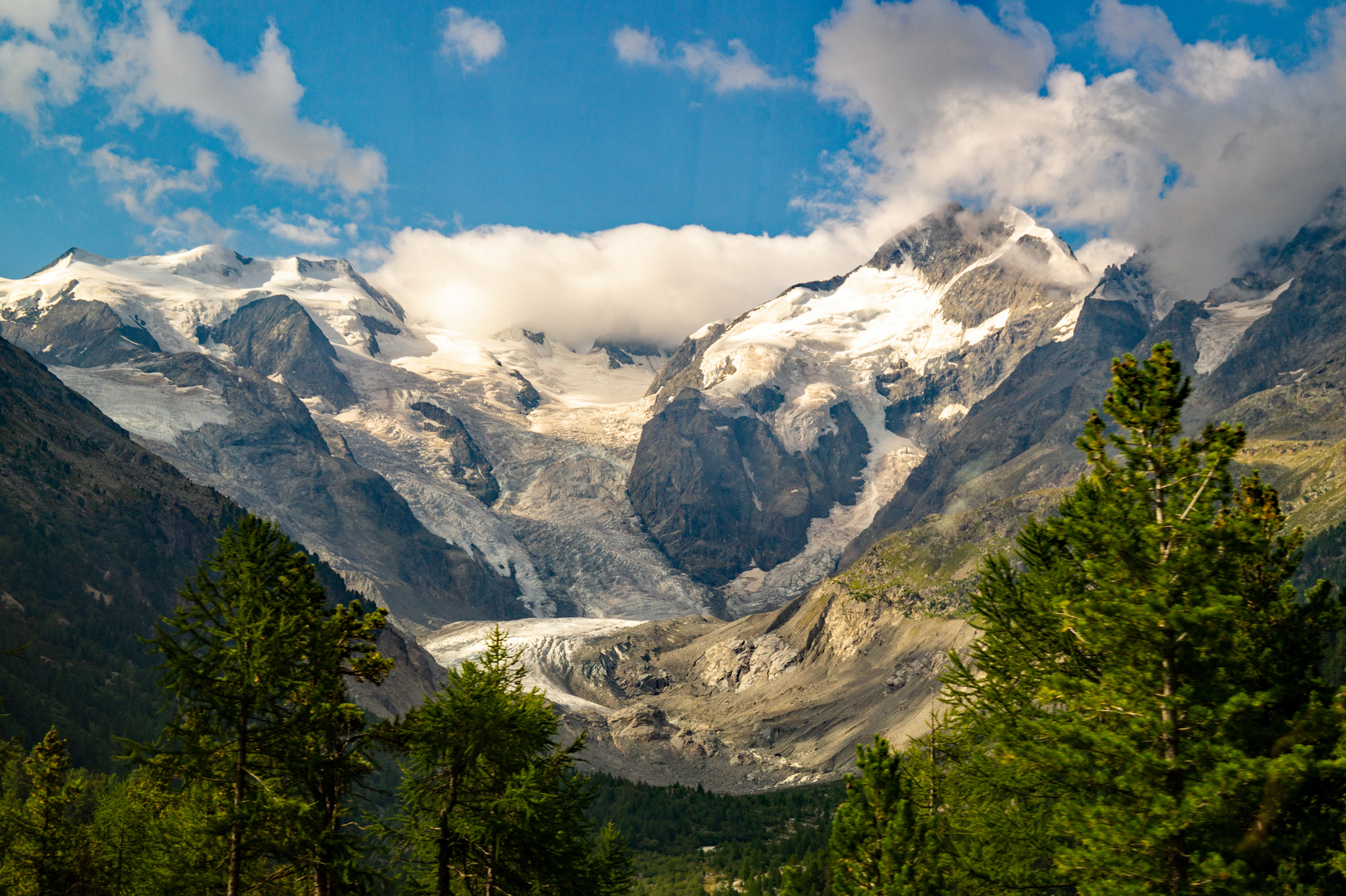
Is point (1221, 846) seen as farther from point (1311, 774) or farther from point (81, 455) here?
point (81, 455)

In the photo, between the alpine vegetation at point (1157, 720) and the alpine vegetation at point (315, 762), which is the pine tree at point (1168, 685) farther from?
the alpine vegetation at point (315, 762)

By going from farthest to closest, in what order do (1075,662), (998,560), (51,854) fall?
(51,854), (998,560), (1075,662)

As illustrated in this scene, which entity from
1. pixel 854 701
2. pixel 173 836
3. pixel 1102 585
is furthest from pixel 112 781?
pixel 854 701

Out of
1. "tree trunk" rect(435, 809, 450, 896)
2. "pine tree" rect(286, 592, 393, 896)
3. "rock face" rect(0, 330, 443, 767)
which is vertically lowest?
"tree trunk" rect(435, 809, 450, 896)

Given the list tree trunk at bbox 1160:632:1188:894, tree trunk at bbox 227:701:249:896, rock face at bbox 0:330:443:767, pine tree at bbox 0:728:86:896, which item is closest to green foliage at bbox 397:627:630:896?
tree trunk at bbox 227:701:249:896

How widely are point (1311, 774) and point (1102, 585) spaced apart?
13.9ft

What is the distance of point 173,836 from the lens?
1848cm

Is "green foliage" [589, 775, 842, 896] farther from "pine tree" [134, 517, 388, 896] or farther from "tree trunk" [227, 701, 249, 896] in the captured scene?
"tree trunk" [227, 701, 249, 896]

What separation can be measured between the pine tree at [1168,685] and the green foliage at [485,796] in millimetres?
8920

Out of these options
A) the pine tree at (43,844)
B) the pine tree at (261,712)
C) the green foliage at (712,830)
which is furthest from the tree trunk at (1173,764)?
the green foliage at (712,830)

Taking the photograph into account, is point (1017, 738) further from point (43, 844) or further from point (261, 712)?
point (43, 844)

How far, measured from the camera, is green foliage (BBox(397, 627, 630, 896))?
18.6 m

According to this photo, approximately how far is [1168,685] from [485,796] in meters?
13.1

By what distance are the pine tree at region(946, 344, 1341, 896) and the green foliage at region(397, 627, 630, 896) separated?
8.92m
